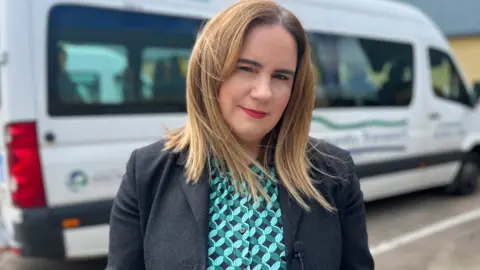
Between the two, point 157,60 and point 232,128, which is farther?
point 157,60

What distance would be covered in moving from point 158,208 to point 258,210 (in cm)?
28

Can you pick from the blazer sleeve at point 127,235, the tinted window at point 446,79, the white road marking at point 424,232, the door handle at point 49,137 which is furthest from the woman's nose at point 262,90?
the tinted window at point 446,79

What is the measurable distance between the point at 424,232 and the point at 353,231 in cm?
406

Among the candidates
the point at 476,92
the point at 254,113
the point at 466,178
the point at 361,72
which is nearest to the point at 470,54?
the point at 476,92

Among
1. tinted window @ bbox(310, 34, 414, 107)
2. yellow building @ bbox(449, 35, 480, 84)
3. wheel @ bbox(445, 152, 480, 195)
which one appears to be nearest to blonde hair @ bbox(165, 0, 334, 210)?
tinted window @ bbox(310, 34, 414, 107)

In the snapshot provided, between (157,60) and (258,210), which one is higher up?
(157,60)

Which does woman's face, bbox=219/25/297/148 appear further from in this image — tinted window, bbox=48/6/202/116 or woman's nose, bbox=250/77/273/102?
tinted window, bbox=48/6/202/116

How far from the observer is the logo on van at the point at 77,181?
11.0 feet

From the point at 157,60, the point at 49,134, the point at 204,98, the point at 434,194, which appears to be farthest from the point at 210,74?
the point at 434,194

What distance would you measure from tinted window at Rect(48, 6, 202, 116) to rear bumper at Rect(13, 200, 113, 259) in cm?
69

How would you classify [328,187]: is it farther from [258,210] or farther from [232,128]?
[232,128]

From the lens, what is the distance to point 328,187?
4.62 feet

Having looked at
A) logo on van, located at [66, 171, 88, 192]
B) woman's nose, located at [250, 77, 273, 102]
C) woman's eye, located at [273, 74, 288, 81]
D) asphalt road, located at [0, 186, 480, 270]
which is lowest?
asphalt road, located at [0, 186, 480, 270]

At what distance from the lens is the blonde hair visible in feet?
4.17
